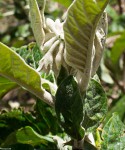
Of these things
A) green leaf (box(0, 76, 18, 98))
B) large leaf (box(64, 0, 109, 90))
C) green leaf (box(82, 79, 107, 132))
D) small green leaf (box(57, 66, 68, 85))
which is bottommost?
green leaf (box(82, 79, 107, 132))

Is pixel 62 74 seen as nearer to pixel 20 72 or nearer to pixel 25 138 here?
pixel 20 72

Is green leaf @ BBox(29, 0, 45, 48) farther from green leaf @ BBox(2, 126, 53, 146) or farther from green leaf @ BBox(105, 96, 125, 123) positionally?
green leaf @ BBox(105, 96, 125, 123)

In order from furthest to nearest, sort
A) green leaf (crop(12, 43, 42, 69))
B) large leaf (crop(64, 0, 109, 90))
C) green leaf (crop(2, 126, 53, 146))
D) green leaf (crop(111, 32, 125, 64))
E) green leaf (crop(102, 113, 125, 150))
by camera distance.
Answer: green leaf (crop(111, 32, 125, 64))
green leaf (crop(12, 43, 42, 69))
green leaf (crop(2, 126, 53, 146))
green leaf (crop(102, 113, 125, 150))
large leaf (crop(64, 0, 109, 90))

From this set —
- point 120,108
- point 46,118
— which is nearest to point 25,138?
point 46,118

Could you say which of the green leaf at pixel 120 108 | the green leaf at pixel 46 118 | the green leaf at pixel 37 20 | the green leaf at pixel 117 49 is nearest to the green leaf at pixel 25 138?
the green leaf at pixel 46 118

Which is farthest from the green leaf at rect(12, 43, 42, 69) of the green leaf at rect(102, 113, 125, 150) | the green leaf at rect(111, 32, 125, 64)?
the green leaf at rect(111, 32, 125, 64)

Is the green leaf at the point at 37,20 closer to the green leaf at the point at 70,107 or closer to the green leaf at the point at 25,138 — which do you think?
the green leaf at the point at 70,107
